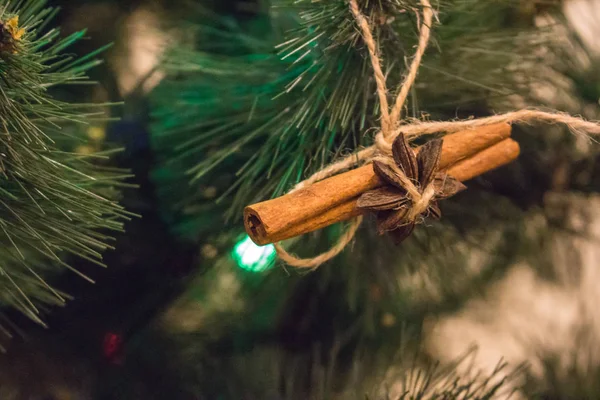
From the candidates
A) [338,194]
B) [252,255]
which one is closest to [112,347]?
[252,255]

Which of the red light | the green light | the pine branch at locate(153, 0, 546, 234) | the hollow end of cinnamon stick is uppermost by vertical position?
the pine branch at locate(153, 0, 546, 234)

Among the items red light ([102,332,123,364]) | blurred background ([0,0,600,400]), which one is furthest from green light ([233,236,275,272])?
red light ([102,332,123,364])

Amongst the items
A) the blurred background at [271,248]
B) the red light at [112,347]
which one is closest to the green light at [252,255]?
the blurred background at [271,248]

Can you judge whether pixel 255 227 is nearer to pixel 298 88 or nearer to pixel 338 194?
pixel 338 194

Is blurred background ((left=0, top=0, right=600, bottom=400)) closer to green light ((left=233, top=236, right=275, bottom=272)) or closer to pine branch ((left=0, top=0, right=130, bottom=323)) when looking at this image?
green light ((left=233, top=236, right=275, bottom=272))

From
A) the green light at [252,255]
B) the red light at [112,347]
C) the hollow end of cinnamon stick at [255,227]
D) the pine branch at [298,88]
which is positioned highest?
the pine branch at [298,88]

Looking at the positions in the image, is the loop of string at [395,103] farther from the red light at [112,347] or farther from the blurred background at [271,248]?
the red light at [112,347]

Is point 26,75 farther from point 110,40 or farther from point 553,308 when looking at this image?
point 553,308
